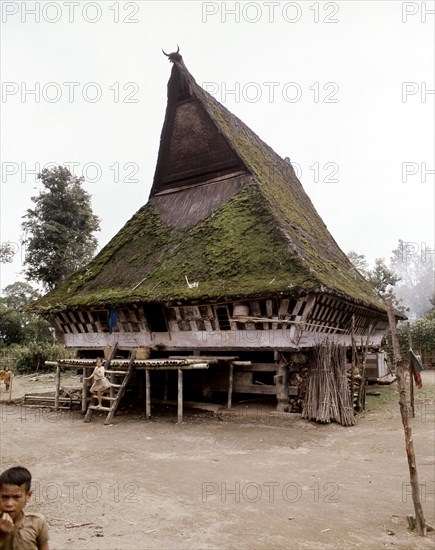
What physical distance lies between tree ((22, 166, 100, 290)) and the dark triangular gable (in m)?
11.6

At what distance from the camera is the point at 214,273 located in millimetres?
13695

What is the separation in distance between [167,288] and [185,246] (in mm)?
2441

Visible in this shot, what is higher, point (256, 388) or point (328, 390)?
point (328, 390)

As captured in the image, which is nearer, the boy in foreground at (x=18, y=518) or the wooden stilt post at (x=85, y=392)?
the boy in foreground at (x=18, y=518)

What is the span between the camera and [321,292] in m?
11.6

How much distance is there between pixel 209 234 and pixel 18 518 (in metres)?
13.3

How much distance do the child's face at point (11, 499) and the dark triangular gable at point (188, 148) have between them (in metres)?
15.6

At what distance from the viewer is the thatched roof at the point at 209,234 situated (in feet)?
42.8

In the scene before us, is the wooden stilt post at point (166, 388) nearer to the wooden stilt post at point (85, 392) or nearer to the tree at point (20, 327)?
the wooden stilt post at point (85, 392)

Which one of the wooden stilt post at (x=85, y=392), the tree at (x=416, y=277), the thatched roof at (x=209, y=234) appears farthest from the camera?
the tree at (x=416, y=277)

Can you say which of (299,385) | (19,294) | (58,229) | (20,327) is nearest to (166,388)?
(299,385)

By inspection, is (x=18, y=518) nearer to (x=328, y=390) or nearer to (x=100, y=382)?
(x=328, y=390)

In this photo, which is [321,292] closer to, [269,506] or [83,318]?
[269,506]

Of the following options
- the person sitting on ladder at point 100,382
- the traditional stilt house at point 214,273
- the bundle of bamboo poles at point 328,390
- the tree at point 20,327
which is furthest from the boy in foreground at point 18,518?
the tree at point 20,327
